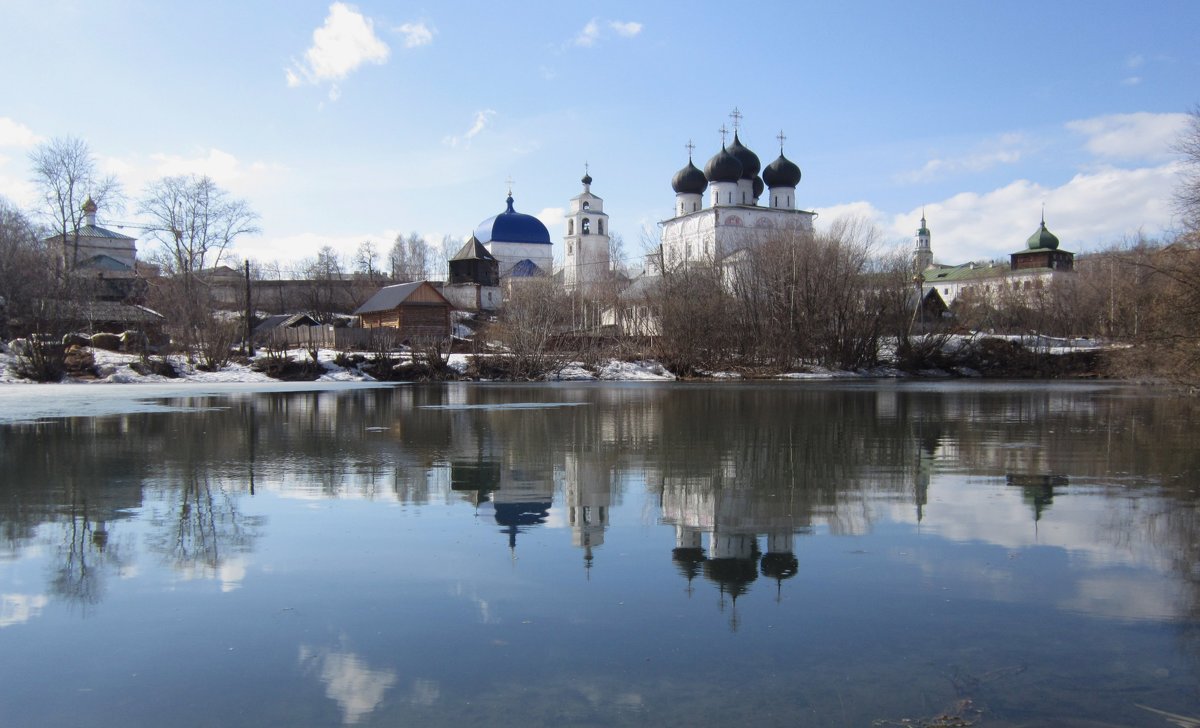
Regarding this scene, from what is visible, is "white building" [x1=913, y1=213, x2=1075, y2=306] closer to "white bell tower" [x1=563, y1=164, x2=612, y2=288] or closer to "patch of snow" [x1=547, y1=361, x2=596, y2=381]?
"white bell tower" [x1=563, y1=164, x2=612, y2=288]

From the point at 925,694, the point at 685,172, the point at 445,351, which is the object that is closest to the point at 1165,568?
the point at 925,694

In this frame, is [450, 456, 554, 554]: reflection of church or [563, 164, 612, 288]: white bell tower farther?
[563, 164, 612, 288]: white bell tower

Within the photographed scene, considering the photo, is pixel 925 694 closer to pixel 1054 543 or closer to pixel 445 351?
pixel 1054 543

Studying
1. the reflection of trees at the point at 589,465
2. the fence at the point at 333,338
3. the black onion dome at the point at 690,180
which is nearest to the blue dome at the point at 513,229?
the black onion dome at the point at 690,180

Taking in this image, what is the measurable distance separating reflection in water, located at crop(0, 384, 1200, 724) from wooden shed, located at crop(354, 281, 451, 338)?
4397cm

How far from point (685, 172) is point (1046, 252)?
53.7 meters

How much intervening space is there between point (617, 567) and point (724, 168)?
6859 cm

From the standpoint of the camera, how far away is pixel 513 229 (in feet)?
302

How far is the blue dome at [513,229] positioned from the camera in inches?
3615

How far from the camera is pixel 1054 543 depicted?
22.4ft

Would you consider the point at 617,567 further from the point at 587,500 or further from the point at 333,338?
the point at 333,338

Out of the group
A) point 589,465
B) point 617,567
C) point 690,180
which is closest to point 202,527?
point 617,567

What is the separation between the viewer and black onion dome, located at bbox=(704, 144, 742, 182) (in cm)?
7181

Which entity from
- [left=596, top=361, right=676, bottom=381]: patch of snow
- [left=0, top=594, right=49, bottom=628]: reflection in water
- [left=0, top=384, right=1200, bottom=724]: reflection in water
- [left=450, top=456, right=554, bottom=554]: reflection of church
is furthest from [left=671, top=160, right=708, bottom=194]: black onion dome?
[left=0, top=594, right=49, bottom=628]: reflection in water
